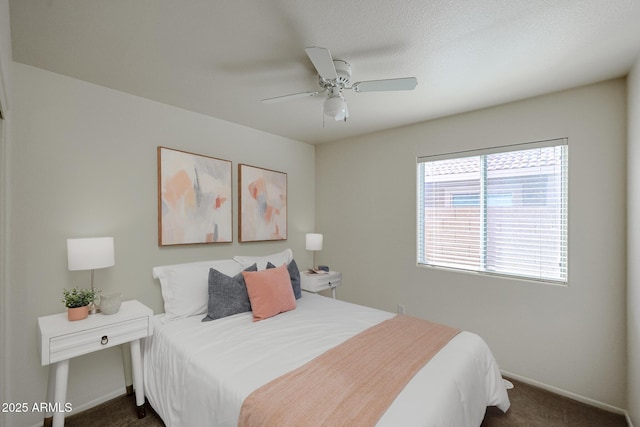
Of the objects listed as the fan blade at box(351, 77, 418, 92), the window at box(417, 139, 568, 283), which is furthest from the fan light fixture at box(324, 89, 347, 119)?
the window at box(417, 139, 568, 283)

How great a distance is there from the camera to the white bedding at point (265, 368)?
1.41 metres

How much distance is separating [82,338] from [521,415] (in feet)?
10.2

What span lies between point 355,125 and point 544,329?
267 centimetres

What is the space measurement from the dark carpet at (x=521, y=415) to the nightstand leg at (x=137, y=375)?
10 cm

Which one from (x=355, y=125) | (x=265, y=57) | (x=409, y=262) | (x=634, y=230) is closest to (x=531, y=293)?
(x=634, y=230)

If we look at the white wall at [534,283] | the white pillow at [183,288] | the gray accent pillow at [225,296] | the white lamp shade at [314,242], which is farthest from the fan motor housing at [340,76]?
the white lamp shade at [314,242]

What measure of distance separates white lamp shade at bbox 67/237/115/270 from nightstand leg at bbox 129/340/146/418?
2.03 feet

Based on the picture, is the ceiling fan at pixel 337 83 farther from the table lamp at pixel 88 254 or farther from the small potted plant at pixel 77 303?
the small potted plant at pixel 77 303

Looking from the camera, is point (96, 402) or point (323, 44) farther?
point (96, 402)

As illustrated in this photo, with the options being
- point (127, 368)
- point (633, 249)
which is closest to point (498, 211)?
point (633, 249)

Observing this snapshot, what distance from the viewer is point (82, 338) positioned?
1.83 metres

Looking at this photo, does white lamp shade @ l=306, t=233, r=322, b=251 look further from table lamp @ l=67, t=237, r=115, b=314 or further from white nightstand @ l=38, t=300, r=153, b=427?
table lamp @ l=67, t=237, r=115, b=314

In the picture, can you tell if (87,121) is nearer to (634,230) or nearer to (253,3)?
(253,3)

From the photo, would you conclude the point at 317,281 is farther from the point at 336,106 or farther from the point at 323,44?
the point at 323,44
